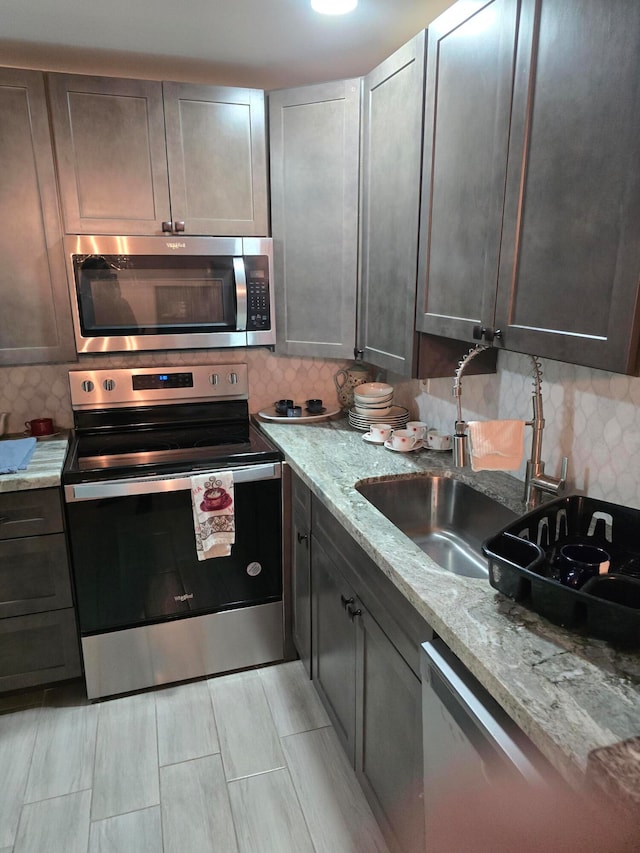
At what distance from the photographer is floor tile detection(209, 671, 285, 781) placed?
6.21 feet

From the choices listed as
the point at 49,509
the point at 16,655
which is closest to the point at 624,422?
the point at 49,509

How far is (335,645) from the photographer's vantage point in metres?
1.83

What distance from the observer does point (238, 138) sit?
2.22 meters

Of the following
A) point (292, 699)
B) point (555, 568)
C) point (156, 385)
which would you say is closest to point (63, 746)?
point (292, 699)

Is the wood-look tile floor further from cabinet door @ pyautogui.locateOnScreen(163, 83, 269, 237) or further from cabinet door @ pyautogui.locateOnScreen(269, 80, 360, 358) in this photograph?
cabinet door @ pyautogui.locateOnScreen(163, 83, 269, 237)

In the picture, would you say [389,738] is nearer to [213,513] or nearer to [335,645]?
[335,645]

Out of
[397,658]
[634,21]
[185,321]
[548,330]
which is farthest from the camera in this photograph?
[185,321]

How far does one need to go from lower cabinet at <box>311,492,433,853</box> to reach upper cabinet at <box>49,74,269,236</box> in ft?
4.16

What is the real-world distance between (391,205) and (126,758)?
6.90ft

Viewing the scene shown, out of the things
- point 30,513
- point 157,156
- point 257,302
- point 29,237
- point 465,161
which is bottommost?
point 30,513

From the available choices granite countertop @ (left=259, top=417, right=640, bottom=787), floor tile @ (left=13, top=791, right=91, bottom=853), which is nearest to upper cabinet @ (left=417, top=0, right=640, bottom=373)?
granite countertop @ (left=259, top=417, right=640, bottom=787)

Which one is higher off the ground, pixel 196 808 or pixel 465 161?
pixel 465 161

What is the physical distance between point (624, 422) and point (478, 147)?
31.4 inches

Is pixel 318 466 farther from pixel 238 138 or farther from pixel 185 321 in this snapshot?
pixel 238 138
